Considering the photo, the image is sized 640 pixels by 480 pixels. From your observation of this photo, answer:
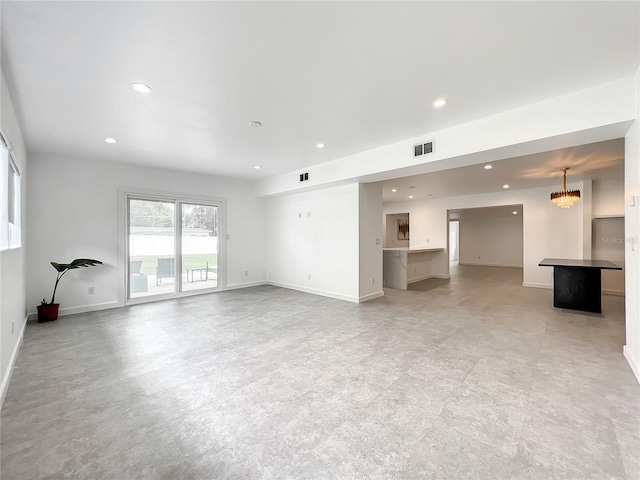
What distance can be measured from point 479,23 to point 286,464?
3025 mm

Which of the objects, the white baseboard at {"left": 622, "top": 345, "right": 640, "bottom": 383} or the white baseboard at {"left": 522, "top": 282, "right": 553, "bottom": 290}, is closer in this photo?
the white baseboard at {"left": 622, "top": 345, "right": 640, "bottom": 383}

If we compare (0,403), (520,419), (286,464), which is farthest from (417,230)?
(0,403)

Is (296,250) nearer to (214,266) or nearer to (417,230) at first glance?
(214,266)

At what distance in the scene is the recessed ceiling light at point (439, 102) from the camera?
2879mm

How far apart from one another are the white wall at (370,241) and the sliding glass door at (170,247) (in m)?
3.51

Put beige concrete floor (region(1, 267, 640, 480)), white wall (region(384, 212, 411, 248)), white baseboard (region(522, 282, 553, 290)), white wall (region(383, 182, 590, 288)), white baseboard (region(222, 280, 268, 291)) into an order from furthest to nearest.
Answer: white wall (region(384, 212, 411, 248)) → white baseboard (region(522, 282, 553, 290)) → white baseboard (region(222, 280, 268, 291)) → white wall (region(383, 182, 590, 288)) → beige concrete floor (region(1, 267, 640, 480))

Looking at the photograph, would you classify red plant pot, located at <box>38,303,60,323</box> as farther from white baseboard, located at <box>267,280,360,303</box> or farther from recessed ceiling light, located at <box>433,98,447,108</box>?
recessed ceiling light, located at <box>433,98,447,108</box>

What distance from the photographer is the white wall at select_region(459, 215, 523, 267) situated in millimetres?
12305

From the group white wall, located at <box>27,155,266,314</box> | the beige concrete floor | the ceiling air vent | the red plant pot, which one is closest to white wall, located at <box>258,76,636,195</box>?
the ceiling air vent

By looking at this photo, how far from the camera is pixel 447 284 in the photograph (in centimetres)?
762

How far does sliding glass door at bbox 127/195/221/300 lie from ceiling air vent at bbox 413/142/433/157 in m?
4.73

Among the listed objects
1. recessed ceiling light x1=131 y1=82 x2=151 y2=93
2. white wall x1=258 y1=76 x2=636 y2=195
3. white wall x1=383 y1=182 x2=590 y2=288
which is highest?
recessed ceiling light x1=131 y1=82 x2=151 y2=93

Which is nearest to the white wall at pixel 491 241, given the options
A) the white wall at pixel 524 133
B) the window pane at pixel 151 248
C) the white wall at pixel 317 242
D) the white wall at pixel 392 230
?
the white wall at pixel 392 230

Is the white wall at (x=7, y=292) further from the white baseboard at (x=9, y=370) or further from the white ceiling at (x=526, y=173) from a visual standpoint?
the white ceiling at (x=526, y=173)
